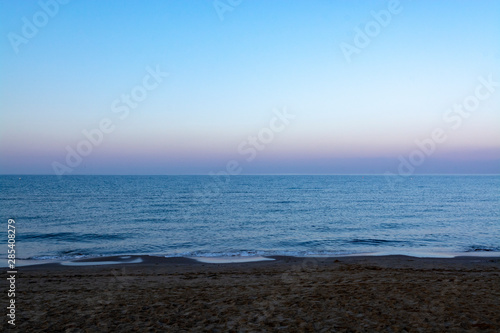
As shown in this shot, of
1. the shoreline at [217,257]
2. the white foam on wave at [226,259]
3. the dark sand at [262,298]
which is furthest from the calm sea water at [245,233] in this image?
the dark sand at [262,298]

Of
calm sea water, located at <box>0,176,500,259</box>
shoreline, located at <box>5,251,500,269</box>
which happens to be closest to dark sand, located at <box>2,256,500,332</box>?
shoreline, located at <box>5,251,500,269</box>

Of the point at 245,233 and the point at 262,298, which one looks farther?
the point at 245,233

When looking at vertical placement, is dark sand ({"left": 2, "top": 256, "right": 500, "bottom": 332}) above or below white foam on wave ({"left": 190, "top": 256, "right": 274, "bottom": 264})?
above

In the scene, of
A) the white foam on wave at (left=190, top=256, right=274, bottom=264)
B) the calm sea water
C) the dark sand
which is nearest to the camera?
the dark sand

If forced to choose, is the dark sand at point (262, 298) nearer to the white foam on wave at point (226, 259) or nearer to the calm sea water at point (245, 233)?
the white foam on wave at point (226, 259)

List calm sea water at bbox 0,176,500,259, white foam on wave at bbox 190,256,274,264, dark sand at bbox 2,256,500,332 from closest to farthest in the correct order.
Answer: dark sand at bbox 2,256,500,332 < white foam on wave at bbox 190,256,274,264 < calm sea water at bbox 0,176,500,259

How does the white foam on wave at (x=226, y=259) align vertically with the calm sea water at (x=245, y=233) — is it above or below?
below

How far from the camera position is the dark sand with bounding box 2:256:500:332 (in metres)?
7.91

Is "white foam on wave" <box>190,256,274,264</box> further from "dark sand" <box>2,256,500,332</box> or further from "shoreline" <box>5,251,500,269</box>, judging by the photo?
"dark sand" <box>2,256,500,332</box>

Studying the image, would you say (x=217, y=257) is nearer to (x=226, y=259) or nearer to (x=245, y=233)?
(x=226, y=259)

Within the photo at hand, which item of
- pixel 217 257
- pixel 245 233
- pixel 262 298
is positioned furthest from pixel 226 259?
pixel 245 233

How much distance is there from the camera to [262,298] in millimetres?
10078

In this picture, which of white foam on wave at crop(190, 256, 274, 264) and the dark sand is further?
white foam on wave at crop(190, 256, 274, 264)

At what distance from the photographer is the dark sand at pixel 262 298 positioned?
311 inches
